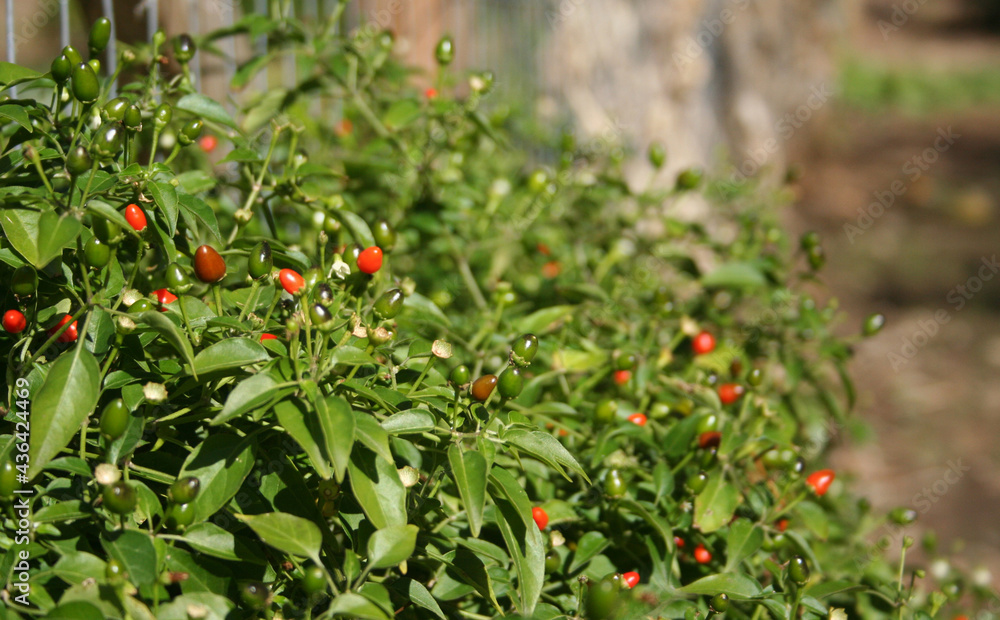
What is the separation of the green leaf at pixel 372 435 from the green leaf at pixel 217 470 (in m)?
0.13

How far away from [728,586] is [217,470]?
1.95 feet

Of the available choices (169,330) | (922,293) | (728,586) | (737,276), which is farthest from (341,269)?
(922,293)

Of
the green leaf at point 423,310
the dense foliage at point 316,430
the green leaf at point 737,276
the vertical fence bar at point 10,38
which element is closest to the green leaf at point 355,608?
the dense foliage at point 316,430

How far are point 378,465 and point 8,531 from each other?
1.25 feet

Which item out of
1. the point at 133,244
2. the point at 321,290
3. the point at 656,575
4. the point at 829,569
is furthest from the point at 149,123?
the point at 829,569

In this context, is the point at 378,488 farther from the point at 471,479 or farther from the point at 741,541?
the point at 741,541

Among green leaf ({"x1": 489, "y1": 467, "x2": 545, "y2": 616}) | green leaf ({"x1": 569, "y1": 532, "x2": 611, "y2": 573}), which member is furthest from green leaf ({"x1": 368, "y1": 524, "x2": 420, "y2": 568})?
green leaf ({"x1": 569, "y1": 532, "x2": 611, "y2": 573})

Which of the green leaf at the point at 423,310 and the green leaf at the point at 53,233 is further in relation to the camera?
the green leaf at the point at 423,310

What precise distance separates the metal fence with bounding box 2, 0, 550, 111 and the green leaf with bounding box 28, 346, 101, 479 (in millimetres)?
1017

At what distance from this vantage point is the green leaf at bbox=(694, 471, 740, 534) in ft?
3.48

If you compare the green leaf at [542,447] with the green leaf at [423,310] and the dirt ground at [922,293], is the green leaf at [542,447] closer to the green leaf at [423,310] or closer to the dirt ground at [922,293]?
the green leaf at [423,310]

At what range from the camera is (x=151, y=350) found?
0.93 m

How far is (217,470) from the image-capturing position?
2.64 feet

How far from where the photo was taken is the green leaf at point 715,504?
106 centimetres
